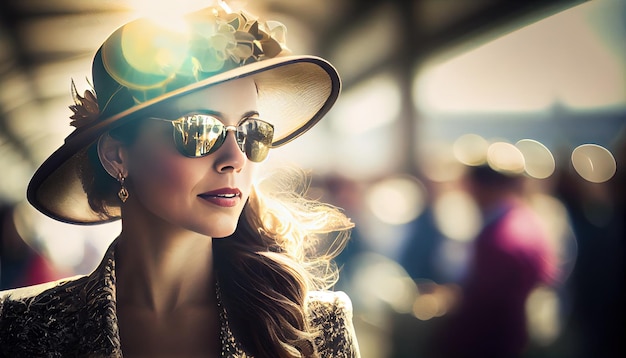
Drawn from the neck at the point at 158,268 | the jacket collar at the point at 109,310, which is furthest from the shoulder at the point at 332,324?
the neck at the point at 158,268

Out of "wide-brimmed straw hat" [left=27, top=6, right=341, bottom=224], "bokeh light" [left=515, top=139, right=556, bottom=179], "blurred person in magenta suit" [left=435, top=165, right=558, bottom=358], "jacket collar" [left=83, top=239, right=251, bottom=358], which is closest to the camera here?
"wide-brimmed straw hat" [left=27, top=6, right=341, bottom=224]

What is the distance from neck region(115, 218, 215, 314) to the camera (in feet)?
4.23

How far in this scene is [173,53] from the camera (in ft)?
3.81

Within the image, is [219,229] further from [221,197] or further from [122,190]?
[122,190]

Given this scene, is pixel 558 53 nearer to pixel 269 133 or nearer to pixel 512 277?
pixel 512 277

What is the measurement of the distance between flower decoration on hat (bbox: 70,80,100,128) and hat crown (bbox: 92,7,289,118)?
41 millimetres

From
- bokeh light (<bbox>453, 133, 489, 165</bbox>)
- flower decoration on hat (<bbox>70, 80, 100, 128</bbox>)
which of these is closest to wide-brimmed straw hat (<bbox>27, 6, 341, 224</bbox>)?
flower decoration on hat (<bbox>70, 80, 100, 128</bbox>)

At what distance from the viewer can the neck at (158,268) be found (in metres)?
1.29

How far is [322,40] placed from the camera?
1529mm

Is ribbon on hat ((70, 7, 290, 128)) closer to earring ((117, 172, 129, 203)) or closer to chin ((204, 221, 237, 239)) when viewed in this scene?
earring ((117, 172, 129, 203))

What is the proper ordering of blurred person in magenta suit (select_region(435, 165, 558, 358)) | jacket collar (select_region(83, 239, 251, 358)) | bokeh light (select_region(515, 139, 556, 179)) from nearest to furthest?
jacket collar (select_region(83, 239, 251, 358))
blurred person in magenta suit (select_region(435, 165, 558, 358))
bokeh light (select_region(515, 139, 556, 179))

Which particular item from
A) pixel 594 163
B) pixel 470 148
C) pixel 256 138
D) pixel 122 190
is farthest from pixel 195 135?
pixel 594 163

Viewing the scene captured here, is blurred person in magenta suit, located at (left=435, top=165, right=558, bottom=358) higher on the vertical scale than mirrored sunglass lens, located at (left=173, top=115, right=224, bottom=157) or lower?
lower

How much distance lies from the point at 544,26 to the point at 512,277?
77 cm
